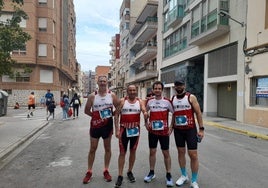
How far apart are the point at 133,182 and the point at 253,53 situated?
45.8ft

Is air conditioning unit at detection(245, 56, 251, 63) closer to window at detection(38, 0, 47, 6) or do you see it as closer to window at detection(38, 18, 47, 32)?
window at detection(38, 18, 47, 32)

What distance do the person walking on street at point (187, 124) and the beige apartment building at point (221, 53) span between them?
474 inches

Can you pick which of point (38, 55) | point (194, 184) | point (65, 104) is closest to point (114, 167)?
point (194, 184)

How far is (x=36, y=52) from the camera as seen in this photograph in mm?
39750

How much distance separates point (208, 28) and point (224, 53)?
7.22ft

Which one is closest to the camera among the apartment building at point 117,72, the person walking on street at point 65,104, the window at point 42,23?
the person walking on street at point 65,104

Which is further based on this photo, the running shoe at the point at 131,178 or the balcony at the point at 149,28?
the balcony at the point at 149,28

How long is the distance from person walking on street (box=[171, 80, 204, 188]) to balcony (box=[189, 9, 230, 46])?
1596 cm

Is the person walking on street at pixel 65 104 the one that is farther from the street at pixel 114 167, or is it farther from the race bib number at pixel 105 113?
the race bib number at pixel 105 113

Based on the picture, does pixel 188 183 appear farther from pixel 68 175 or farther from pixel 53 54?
pixel 53 54

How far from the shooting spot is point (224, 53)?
2109cm

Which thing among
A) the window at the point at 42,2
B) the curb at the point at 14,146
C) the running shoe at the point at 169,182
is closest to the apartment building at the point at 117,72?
the window at the point at 42,2

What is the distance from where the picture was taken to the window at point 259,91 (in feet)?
53.8

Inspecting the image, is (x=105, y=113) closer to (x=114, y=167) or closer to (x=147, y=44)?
(x=114, y=167)
